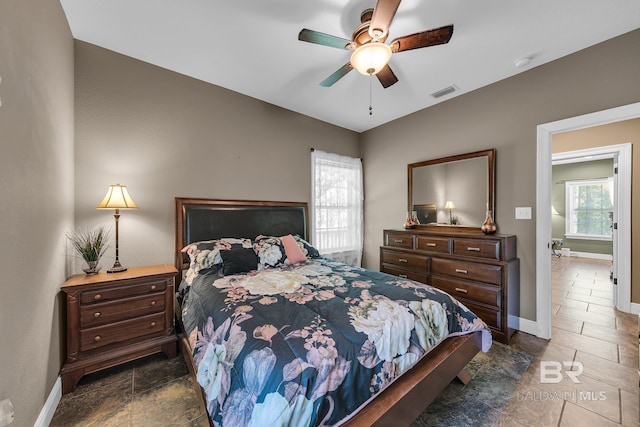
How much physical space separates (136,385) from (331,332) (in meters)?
1.74

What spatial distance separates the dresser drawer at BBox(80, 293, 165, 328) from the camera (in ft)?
5.97

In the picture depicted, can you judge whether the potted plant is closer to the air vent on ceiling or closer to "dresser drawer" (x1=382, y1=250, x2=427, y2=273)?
"dresser drawer" (x1=382, y1=250, x2=427, y2=273)

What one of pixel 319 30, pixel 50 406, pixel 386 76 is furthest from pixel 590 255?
pixel 50 406

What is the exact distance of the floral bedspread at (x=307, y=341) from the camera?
0.98 meters

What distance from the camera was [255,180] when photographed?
3221mm

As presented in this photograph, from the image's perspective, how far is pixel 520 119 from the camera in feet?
8.71

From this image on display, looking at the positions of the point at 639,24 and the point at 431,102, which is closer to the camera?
the point at 639,24

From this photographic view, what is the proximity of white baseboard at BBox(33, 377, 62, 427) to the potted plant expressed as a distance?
0.80 metres

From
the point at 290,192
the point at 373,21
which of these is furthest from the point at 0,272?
the point at 290,192

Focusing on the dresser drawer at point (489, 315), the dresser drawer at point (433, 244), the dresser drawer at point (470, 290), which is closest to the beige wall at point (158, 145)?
the dresser drawer at point (433, 244)

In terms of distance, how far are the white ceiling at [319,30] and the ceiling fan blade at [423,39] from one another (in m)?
0.29

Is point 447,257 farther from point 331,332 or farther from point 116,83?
point 116,83

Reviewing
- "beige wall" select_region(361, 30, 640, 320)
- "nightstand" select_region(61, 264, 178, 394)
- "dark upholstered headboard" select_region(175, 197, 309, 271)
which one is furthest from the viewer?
"dark upholstered headboard" select_region(175, 197, 309, 271)

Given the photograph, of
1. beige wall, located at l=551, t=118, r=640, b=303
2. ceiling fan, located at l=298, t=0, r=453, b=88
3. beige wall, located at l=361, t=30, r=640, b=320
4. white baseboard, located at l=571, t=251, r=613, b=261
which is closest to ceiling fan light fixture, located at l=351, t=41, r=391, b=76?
ceiling fan, located at l=298, t=0, r=453, b=88
